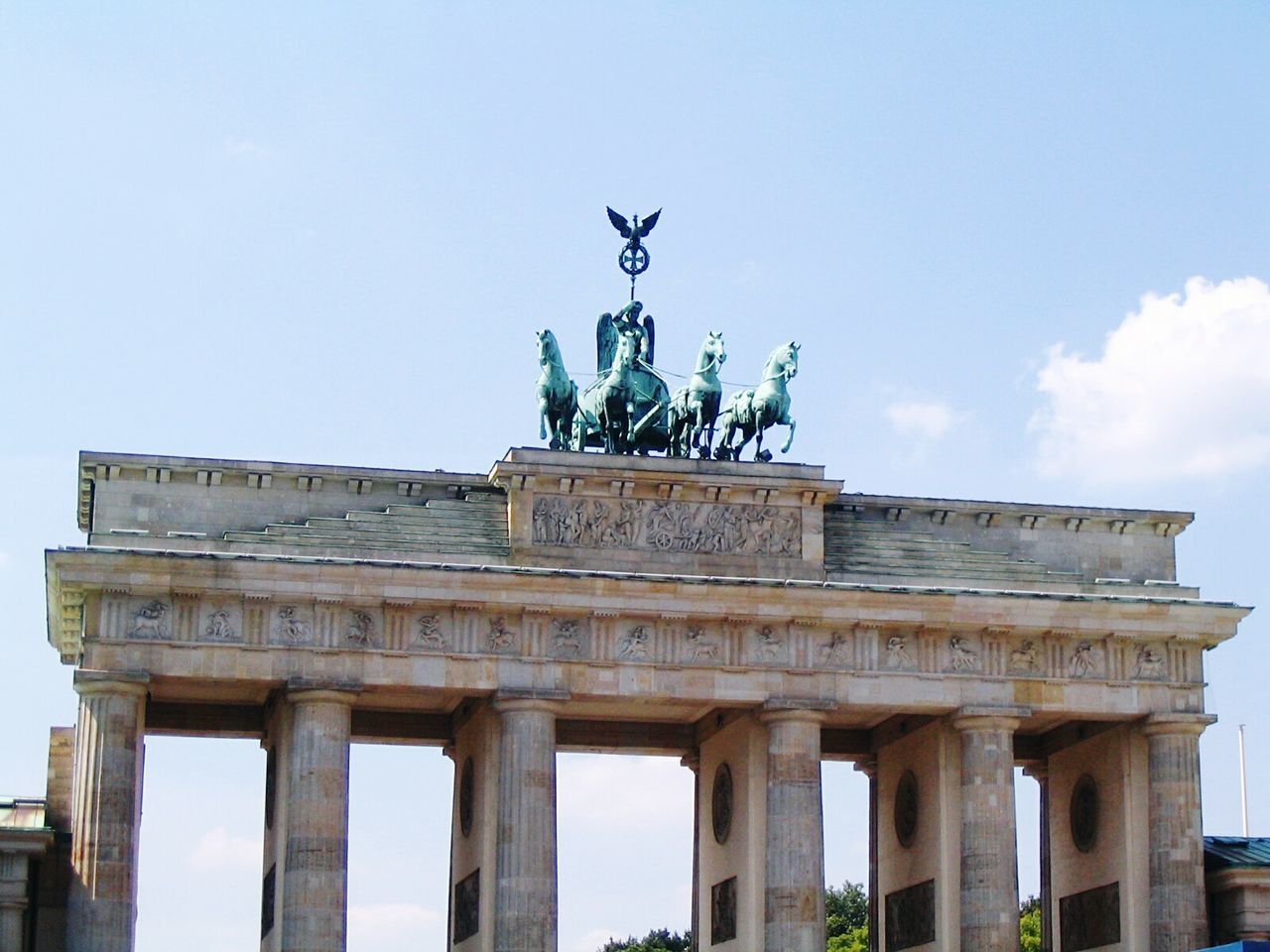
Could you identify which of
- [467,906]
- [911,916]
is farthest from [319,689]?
[911,916]

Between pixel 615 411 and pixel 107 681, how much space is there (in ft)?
44.5

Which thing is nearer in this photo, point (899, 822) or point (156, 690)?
point (156, 690)

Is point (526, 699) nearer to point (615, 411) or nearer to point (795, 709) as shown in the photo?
point (795, 709)

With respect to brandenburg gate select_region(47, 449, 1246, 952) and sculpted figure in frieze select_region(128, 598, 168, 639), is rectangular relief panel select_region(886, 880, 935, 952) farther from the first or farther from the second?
sculpted figure in frieze select_region(128, 598, 168, 639)

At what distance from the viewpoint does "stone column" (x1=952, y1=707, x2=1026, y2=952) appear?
53.8 metres

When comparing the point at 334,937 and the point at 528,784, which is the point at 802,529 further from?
the point at 334,937

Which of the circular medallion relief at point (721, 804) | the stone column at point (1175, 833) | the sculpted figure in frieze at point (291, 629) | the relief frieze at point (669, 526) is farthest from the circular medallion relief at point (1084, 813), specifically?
the sculpted figure in frieze at point (291, 629)

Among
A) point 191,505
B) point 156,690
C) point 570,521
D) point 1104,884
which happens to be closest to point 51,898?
point 156,690

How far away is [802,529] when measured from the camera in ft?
182

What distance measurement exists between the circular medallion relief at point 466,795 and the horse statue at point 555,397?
8.14 metres

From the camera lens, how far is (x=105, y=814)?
163 ft

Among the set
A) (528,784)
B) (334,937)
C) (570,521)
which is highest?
(570,521)

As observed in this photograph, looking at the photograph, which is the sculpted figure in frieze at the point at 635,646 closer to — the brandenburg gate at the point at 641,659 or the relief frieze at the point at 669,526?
the brandenburg gate at the point at 641,659

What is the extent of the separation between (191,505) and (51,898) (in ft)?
30.2
